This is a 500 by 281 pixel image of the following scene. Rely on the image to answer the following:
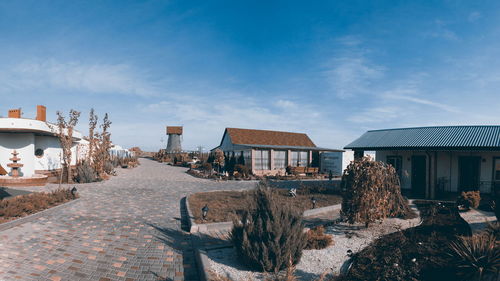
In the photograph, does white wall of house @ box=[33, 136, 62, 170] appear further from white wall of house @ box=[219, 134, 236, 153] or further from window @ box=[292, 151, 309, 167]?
window @ box=[292, 151, 309, 167]

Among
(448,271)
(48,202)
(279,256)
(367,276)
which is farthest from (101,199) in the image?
(448,271)

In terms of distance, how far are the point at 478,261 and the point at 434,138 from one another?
1188 cm

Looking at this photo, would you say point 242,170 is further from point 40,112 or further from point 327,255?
point 327,255

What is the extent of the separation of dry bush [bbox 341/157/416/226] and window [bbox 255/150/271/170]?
16.7m

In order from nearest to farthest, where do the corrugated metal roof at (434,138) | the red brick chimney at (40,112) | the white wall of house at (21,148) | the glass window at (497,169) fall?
the corrugated metal roof at (434,138) < the glass window at (497,169) < the white wall of house at (21,148) < the red brick chimney at (40,112)

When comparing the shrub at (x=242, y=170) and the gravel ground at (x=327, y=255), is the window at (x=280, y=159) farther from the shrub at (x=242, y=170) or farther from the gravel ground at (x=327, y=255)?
the gravel ground at (x=327, y=255)

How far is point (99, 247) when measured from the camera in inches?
227

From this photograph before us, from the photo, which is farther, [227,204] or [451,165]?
[451,165]

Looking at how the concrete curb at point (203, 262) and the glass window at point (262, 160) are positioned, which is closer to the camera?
Result: the concrete curb at point (203, 262)

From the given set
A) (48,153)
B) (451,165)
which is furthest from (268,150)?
(48,153)

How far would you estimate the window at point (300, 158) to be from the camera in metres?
25.7

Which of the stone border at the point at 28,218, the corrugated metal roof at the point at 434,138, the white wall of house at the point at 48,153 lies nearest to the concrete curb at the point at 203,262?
the stone border at the point at 28,218

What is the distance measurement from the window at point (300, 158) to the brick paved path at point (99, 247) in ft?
58.7

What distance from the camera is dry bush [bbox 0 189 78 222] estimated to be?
748 centimetres
